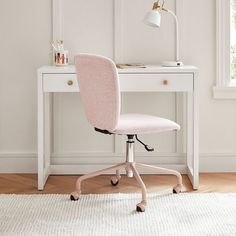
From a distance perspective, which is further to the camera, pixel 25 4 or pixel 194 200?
pixel 25 4

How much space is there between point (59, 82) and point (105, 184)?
78 centimetres

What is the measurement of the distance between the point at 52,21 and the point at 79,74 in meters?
0.87

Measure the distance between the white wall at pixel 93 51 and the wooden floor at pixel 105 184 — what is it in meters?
0.18

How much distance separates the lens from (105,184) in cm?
426

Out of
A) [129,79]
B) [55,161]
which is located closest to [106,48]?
[129,79]

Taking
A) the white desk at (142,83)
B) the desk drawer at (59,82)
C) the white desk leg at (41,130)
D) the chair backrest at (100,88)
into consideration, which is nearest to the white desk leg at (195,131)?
the white desk at (142,83)

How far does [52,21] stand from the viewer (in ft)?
14.8

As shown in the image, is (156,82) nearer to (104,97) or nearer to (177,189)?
(104,97)

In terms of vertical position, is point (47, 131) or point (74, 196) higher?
point (47, 131)

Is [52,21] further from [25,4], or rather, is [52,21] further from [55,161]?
[55,161]

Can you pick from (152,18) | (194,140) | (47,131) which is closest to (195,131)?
(194,140)

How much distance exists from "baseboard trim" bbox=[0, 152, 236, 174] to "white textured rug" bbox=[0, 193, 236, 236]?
692mm

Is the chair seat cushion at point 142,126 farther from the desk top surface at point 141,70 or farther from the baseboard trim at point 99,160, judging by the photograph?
the baseboard trim at point 99,160

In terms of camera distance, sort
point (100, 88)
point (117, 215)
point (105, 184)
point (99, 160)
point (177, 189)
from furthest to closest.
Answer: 1. point (99, 160)
2. point (105, 184)
3. point (177, 189)
4. point (100, 88)
5. point (117, 215)
